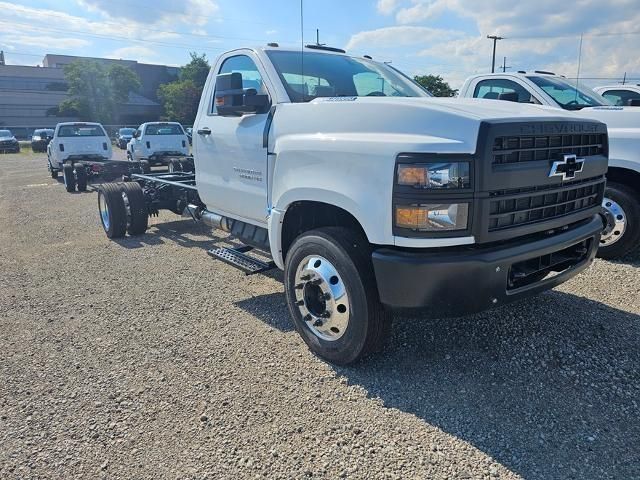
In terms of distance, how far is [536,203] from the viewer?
3.18 meters

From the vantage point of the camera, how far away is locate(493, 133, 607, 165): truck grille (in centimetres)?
291

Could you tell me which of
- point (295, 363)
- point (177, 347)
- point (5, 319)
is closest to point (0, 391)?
point (177, 347)

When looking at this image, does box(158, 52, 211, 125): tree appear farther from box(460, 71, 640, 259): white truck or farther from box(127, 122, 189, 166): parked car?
box(460, 71, 640, 259): white truck

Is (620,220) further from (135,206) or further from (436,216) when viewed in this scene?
(135,206)

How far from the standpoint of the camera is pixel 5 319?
468 cm

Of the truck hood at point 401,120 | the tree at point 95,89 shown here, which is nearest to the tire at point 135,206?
the truck hood at point 401,120

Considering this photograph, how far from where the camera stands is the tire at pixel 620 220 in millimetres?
5758

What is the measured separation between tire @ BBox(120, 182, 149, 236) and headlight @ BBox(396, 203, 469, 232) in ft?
19.3

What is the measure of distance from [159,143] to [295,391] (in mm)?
17134

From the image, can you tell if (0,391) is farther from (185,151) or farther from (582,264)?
(185,151)

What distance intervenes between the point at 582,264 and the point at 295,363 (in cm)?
214

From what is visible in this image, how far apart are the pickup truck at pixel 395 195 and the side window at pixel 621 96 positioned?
6534 mm

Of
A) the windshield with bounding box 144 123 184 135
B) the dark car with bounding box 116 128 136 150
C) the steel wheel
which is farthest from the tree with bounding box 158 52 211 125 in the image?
the steel wheel

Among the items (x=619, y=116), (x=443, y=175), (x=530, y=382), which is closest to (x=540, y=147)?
(x=443, y=175)
